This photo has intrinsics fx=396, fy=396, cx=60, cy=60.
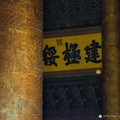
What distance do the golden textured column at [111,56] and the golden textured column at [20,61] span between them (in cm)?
361

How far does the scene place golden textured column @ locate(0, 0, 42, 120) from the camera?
3527 millimetres

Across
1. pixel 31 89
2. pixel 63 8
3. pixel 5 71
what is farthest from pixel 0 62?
pixel 63 8

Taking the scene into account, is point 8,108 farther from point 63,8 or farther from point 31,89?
point 63,8

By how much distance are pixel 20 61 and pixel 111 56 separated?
13.4ft

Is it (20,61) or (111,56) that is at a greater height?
(111,56)

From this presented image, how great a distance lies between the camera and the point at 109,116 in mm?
7090

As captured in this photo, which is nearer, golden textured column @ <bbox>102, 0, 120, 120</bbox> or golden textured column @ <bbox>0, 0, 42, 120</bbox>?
golden textured column @ <bbox>0, 0, 42, 120</bbox>

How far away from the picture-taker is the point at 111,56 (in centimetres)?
749

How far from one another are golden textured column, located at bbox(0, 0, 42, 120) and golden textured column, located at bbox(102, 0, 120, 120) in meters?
3.61

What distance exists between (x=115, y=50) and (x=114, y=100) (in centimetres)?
97

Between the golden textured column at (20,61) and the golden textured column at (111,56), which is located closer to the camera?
the golden textured column at (20,61)

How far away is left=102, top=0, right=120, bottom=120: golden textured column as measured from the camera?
284 inches

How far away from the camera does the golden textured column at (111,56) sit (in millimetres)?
7211

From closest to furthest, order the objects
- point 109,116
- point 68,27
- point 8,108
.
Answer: point 8,108, point 109,116, point 68,27
